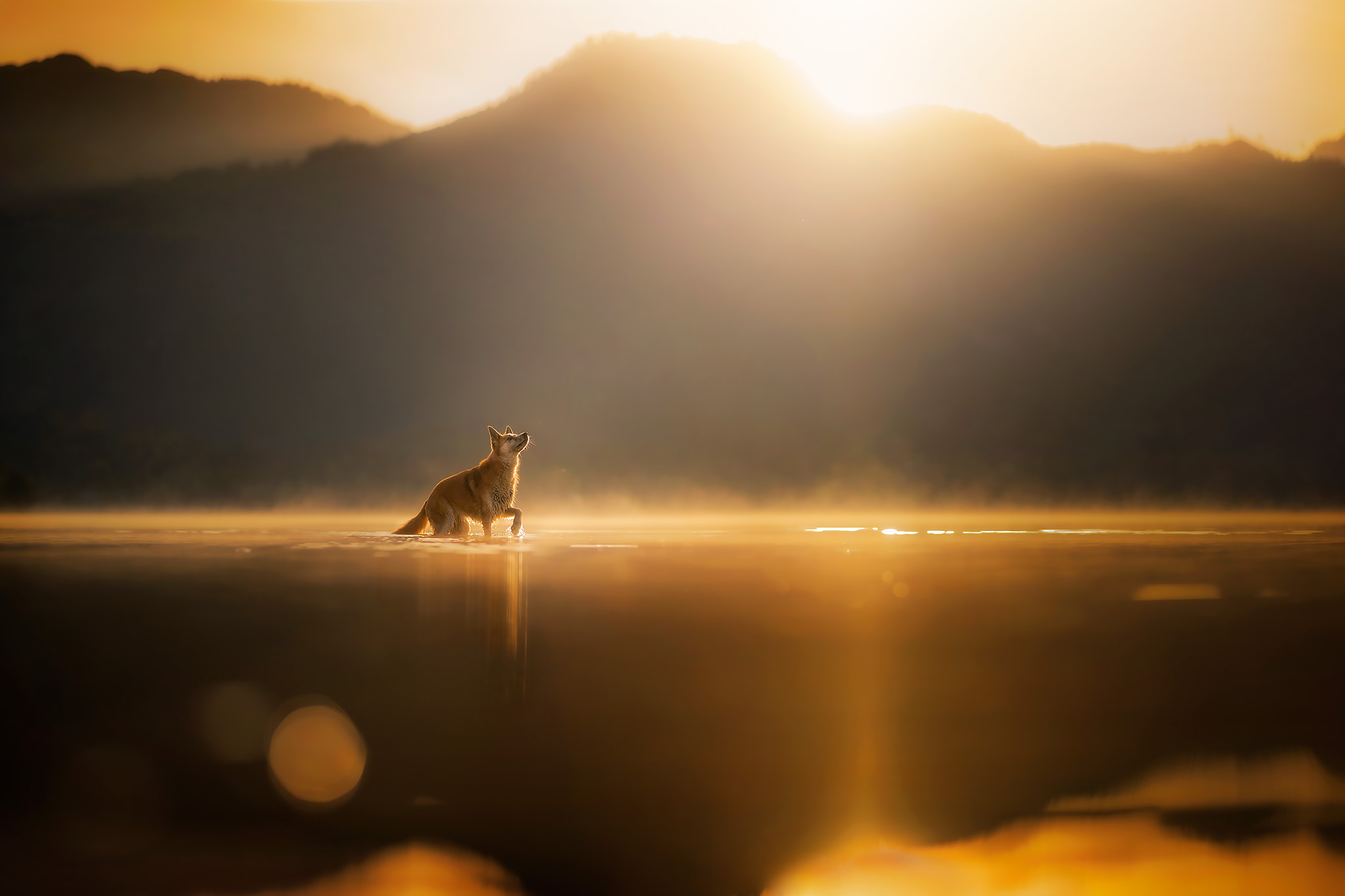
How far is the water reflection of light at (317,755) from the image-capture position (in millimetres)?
2945

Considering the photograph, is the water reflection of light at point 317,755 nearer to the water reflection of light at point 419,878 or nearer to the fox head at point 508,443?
the water reflection of light at point 419,878

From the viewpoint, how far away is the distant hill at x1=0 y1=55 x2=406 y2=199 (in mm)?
79875

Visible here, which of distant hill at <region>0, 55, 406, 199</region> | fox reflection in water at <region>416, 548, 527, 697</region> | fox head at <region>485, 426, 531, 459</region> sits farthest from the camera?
distant hill at <region>0, 55, 406, 199</region>

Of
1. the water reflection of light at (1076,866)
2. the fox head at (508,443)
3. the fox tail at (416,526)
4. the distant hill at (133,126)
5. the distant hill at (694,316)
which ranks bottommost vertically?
the water reflection of light at (1076,866)

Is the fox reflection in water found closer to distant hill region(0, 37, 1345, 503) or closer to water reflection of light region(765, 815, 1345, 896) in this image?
water reflection of light region(765, 815, 1345, 896)

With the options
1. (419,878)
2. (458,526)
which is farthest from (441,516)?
(419,878)

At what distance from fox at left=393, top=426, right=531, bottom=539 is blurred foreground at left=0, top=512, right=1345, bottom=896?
5.74m

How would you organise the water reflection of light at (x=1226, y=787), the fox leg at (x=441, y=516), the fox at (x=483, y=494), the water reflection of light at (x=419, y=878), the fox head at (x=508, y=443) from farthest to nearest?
1. the fox leg at (x=441, y=516)
2. the fox at (x=483, y=494)
3. the fox head at (x=508, y=443)
4. the water reflection of light at (x=1226, y=787)
5. the water reflection of light at (x=419, y=878)

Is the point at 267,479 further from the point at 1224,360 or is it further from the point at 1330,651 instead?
the point at 1224,360

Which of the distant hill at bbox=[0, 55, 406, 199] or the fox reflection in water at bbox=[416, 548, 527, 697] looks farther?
the distant hill at bbox=[0, 55, 406, 199]

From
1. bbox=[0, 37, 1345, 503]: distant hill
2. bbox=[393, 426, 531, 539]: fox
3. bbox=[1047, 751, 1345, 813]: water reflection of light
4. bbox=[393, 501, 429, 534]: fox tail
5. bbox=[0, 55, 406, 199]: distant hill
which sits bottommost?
bbox=[1047, 751, 1345, 813]: water reflection of light

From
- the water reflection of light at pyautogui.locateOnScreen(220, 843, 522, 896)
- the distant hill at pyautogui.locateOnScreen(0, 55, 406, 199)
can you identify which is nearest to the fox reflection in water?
the water reflection of light at pyautogui.locateOnScreen(220, 843, 522, 896)

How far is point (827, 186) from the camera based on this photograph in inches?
3253

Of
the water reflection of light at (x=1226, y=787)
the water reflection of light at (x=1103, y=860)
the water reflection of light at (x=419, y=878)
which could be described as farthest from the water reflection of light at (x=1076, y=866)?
the water reflection of light at (x=419, y=878)
